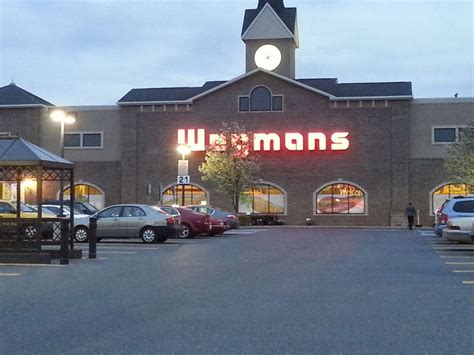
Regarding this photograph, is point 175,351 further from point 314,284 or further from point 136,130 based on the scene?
point 136,130

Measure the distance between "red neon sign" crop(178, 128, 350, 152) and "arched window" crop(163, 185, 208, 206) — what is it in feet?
9.24

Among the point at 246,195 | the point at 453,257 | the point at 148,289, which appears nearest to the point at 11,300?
the point at 148,289

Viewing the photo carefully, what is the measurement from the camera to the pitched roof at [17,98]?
55375 mm

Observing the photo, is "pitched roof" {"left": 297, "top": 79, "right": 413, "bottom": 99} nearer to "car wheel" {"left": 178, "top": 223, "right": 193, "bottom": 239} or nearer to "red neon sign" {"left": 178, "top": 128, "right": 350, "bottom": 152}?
"red neon sign" {"left": 178, "top": 128, "right": 350, "bottom": 152}

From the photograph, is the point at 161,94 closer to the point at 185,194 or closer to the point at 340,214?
the point at 185,194

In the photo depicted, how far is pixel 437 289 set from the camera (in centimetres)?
1316

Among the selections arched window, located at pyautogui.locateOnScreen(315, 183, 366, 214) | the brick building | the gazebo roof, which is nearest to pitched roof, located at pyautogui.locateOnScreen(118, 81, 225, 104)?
the brick building

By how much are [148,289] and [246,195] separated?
38757 mm

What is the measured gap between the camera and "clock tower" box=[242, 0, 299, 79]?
60656 millimetres

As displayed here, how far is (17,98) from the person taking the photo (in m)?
56.2

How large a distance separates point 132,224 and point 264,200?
26243mm

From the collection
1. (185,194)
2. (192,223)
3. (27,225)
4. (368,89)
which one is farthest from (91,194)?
(27,225)

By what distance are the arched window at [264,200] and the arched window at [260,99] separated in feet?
18.0

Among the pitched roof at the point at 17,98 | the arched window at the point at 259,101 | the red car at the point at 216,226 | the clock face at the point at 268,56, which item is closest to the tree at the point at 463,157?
the arched window at the point at 259,101
